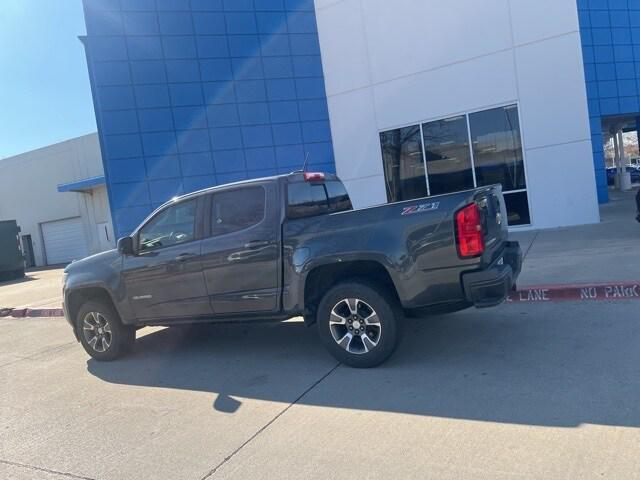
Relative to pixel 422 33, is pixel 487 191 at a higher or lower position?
lower

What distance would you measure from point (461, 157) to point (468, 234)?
1053cm

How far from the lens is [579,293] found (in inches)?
278

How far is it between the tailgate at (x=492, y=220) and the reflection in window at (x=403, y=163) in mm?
9790

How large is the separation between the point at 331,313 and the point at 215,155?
14420mm

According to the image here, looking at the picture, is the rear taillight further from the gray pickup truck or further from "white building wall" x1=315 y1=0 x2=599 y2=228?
"white building wall" x1=315 y1=0 x2=599 y2=228

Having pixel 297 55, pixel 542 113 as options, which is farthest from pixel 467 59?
pixel 297 55

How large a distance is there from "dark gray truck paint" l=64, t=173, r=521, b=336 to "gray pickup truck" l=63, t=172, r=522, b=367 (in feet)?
0.04

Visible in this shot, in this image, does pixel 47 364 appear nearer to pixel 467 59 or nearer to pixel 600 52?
pixel 467 59

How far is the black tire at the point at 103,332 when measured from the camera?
6566mm

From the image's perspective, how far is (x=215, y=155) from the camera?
18625mm

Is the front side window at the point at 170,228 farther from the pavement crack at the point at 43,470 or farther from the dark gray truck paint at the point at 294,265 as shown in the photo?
the pavement crack at the point at 43,470

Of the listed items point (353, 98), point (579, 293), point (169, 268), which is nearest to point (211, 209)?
point (169, 268)

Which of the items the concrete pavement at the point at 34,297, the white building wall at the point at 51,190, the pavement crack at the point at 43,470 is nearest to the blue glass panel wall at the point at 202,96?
the concrete pavement at the point at 34,297

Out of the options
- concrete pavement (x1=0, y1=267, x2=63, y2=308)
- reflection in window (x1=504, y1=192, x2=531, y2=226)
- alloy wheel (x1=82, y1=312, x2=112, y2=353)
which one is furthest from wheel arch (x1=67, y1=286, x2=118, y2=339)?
reflection in window (x1=504, y1=192, x2=531, y2=226)
